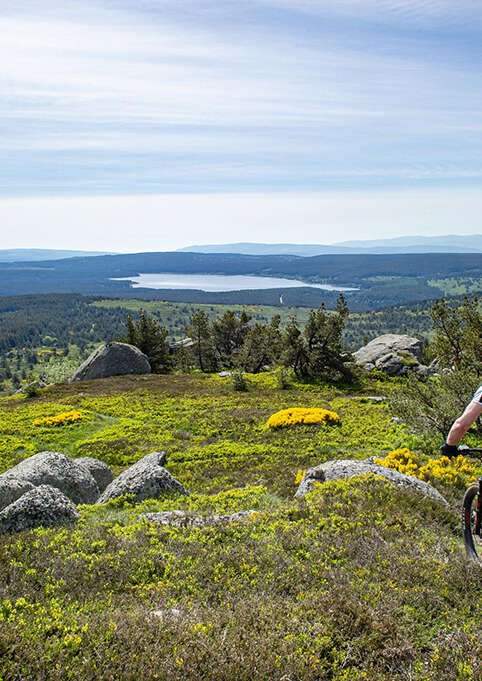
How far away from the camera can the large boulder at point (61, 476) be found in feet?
45.7

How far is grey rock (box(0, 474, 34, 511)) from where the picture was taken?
11.9m

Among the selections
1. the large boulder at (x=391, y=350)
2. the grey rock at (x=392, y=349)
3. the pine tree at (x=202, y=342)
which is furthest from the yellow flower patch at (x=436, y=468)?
the pine tree at (x=202, y=342)

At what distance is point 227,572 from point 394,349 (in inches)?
2142

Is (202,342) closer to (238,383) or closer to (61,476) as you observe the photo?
(238,383)

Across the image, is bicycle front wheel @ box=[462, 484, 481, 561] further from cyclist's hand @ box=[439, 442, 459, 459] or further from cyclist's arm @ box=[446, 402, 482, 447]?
cyclist's arm @ box=[446, 402, 482, 447]

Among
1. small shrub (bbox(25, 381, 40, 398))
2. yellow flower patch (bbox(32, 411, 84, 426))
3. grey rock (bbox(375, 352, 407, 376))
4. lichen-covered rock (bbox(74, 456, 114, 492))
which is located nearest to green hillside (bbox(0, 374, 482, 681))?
lichen-covered rock (bbox(74, 456, 114, 492))

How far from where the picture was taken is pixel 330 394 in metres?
38.8

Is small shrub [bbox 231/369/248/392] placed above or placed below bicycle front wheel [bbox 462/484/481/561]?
below

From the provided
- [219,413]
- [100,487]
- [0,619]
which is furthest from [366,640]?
[219,413]

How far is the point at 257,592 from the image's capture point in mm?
7277

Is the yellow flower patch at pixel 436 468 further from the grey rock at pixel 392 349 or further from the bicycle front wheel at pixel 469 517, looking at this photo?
the grey rock at pixel 392 349

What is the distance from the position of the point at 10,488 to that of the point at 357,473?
1046 cm

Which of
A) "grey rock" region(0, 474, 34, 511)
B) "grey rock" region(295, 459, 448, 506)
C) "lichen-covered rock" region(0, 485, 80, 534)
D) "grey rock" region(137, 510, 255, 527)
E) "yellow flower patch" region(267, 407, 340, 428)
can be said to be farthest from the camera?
"yellow flower patch" region(267, 407, 340, 428)

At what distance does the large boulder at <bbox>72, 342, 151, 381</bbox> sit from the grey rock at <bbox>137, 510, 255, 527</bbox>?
149ft
